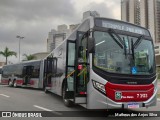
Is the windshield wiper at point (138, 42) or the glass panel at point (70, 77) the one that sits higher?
the windshield wiper at point (138, 42)

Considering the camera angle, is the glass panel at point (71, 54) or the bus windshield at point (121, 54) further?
the glass panel at point (71, 54)

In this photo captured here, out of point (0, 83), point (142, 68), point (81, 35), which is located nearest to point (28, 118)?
point (81, 35)

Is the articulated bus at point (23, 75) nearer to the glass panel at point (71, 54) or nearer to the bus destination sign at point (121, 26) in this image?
the glass panel at point (71, 54)

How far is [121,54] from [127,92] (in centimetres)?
128

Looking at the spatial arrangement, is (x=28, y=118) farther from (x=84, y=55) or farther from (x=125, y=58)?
(x=125, y=58)

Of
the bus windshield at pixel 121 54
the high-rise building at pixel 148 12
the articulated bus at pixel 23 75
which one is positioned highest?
the high-rise building at pixel 148 12

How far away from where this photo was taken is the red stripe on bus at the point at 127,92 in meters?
7.59

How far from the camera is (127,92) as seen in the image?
25.3 feet

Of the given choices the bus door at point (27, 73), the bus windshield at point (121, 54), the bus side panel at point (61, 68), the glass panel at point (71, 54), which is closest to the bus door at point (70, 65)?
the glass panel at point (71, 54)

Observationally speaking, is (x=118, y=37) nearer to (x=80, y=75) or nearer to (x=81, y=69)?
(x=81, y=69)

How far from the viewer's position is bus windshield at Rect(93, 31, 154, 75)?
7.85m

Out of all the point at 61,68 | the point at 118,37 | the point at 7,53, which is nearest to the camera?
the point at 118,37

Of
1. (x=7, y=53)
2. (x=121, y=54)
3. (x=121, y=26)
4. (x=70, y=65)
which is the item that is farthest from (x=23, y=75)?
(x=7, y=53)

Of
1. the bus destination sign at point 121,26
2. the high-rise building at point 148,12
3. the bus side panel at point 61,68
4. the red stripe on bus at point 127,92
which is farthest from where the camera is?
the high-rise building at point 148,12
